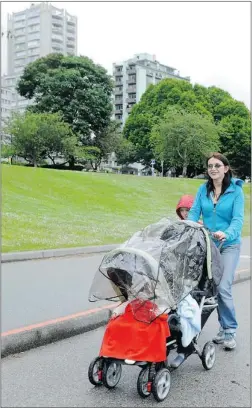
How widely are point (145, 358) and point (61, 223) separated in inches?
495

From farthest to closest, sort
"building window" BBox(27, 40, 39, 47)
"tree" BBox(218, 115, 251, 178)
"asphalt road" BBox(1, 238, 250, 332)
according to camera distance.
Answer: "building window" BBox(27, 40, 39, 47) < "tree" BBox(218, 115, 251, 178) < "asphalt road" BBox(1, 238, 250, 332)

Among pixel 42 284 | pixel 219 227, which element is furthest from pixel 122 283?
pixel 42 284

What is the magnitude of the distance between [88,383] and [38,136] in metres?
34.9

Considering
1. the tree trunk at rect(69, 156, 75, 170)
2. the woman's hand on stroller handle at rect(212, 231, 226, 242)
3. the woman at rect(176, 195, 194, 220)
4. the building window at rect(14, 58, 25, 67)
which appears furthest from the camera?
the building window at rect(14, 58, 25, 67)

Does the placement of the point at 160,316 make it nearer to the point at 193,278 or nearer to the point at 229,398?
the point at 193,278

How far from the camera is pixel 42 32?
151 meters

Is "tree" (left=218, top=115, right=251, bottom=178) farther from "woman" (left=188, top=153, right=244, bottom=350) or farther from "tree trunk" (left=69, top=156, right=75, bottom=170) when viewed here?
"woman" (left=188, top=153, right=244, bottom=350)

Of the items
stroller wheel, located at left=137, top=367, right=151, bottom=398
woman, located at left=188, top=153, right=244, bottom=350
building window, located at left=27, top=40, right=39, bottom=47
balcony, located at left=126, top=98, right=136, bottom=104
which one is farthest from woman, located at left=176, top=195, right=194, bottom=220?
building window, located at left=27, top=40, right=39, bottom=47

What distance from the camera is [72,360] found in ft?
15.0

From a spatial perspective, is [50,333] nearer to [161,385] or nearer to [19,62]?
[161,385]

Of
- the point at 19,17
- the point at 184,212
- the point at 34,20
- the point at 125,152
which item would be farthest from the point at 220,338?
the point at 19,17

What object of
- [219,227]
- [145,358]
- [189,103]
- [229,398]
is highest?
[189,103]

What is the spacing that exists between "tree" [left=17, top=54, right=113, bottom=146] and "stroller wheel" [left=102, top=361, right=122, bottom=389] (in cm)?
4164

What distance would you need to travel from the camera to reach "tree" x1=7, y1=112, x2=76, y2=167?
122 ft
